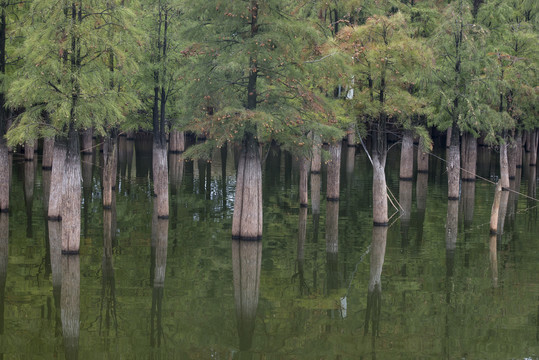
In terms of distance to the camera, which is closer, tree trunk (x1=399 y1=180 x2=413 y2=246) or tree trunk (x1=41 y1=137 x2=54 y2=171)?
tree trunk (x1=399 y1=180 x2=413 y2=246)

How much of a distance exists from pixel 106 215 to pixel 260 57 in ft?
37.1

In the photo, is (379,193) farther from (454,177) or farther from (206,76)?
(454,177)

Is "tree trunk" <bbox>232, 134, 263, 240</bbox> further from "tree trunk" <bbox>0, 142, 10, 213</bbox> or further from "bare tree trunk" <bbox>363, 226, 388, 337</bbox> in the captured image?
"tree trunk" <bbox>0, 142, 10, 213</bbox>

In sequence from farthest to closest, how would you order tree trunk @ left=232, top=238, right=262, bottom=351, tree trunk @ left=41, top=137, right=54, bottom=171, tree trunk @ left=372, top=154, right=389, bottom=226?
tree trunk @ left=41, top=137, right=54, bottom=171
tree trunk @ left=372, top=154, right=389, bottom=226
tree trunk @ left=232, top=238, right=262, bottom=351

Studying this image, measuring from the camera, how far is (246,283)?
2217cm

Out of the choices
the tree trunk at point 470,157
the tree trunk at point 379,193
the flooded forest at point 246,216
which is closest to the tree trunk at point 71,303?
the flooded forest at point 246,216

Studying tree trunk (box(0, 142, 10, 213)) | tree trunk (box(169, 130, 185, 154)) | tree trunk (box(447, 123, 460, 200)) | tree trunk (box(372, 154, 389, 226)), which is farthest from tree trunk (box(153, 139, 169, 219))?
tree trunk (box(169, 130, 185, 154))

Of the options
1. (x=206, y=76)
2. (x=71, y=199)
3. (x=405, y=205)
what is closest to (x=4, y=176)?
(x=71, y=199)

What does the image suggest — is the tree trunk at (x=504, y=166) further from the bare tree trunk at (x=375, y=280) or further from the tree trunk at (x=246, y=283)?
the tree trunk at (x=246, y=283)

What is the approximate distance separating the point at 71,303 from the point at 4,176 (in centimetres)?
1351

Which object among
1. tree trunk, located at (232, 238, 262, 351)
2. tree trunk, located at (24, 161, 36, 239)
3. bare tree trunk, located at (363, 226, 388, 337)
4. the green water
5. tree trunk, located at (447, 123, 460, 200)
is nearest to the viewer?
the green water

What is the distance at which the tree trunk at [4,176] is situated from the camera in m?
30.8

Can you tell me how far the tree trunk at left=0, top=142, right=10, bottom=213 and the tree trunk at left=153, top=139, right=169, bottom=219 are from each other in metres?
6.22

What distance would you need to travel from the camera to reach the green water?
16625 mm
